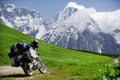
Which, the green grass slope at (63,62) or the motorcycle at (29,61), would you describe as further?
the motorcycle at (29,61)

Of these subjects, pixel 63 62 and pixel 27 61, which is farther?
pixel 63 62

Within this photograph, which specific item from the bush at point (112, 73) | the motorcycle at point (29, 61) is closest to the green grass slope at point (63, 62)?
the motorcycle at point (29, 61)

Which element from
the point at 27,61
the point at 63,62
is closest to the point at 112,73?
the point at 27,61

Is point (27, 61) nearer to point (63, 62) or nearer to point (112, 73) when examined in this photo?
point (112, 73)

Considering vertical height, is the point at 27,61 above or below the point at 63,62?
above

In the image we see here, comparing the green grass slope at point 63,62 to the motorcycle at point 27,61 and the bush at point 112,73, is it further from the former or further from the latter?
the bush at point 112,73

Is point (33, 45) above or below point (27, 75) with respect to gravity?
above

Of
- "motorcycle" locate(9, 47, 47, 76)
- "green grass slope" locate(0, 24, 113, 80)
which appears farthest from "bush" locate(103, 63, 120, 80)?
"motorcycle" locate(9, 47, 47, 76)

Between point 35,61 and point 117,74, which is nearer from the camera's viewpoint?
point 117,74

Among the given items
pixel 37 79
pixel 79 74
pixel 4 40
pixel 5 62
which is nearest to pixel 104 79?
pixel 37 79

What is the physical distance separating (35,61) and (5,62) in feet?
145

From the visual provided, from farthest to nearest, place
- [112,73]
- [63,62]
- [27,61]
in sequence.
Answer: [63,62]
[27,61]
[112,73]

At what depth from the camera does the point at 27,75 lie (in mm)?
27953

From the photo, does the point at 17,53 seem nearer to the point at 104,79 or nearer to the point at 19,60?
the point at 19,60
